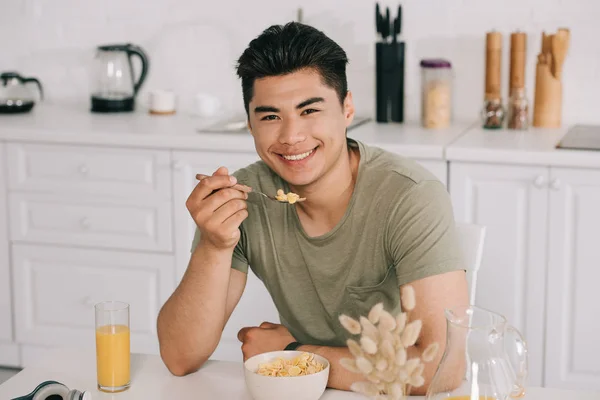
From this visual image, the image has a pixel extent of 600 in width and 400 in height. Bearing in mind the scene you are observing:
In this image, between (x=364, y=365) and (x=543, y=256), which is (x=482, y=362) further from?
(x=543, y=256)

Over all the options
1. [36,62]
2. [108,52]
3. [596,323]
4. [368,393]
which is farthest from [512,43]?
[368,393]

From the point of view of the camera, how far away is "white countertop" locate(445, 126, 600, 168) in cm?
282

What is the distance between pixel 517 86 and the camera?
327cm

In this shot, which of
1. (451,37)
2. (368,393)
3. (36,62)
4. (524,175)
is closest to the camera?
(368,393)

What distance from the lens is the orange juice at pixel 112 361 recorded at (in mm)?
1548

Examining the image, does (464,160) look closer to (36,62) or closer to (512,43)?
(512,43)

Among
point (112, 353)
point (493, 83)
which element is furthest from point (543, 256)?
point (112, 353)

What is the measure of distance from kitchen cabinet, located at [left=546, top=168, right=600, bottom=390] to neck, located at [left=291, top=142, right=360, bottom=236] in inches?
43.0

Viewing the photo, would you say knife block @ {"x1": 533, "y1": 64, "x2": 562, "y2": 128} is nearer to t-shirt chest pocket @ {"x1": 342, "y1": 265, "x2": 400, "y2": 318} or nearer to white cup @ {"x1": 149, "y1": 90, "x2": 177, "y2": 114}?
white cup @ {"x1": 149, "y1": 90, "x2": 177, "y2": 114}

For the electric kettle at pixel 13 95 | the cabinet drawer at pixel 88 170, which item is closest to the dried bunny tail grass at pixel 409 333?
the cabinet drawer at pixel 88 170

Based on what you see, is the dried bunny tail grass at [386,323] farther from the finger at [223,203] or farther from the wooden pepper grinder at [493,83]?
the wooden pepper grinder at [493,83]

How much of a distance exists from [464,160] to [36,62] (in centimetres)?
196

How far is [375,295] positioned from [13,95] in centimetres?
225

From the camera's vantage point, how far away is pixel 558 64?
3.22m
